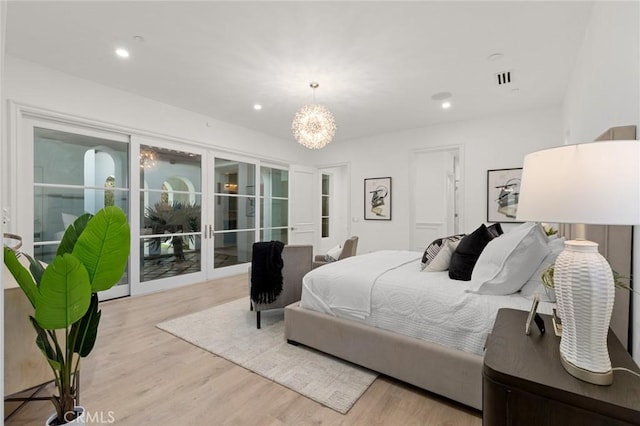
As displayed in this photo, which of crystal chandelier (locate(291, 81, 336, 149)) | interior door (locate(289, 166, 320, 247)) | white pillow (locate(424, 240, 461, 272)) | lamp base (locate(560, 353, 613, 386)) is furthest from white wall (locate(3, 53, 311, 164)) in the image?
lamp base (locate(560, 353, 613, 386))

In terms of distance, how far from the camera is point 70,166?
3.44m

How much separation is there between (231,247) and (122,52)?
328cm

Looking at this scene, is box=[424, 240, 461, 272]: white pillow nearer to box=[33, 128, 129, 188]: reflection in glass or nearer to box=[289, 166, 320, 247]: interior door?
box=[33, 128, 129, 188]: reflection in glass

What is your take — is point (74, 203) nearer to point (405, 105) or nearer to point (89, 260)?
point (89, 260)

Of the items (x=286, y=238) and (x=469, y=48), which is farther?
(x=286, y=238)

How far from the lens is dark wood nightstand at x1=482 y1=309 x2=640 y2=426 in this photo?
0.75 metres

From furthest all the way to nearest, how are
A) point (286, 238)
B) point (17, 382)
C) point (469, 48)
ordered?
point (286, 238), point (469, 48), point (17, 382)

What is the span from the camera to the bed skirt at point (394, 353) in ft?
5.50

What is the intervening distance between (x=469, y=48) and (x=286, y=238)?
15.2 ft

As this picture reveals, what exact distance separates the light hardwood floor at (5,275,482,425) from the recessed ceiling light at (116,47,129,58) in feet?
8.92

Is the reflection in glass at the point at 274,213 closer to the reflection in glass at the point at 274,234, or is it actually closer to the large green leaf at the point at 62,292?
the reflection in glass at the point at 274,234

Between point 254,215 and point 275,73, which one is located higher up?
point 275,73

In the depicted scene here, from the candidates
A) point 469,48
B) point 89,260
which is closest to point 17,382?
point 89,260

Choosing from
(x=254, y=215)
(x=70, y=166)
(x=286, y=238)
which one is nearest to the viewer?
(x=70, y=166)
